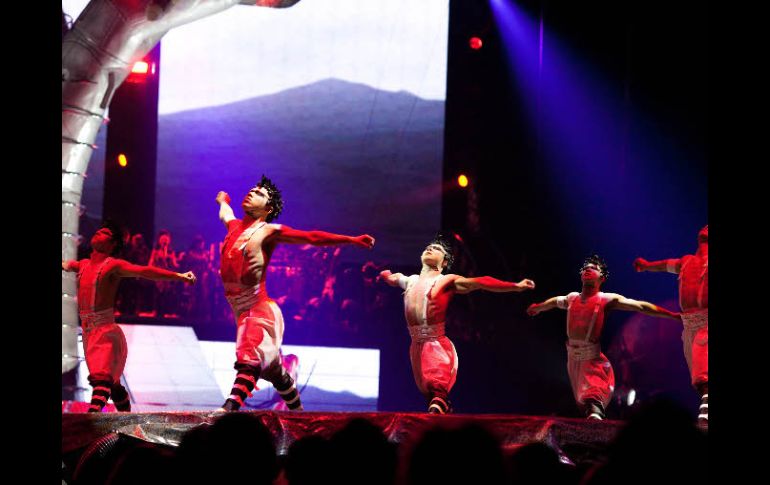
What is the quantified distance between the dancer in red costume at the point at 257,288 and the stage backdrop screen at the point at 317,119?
182 inches

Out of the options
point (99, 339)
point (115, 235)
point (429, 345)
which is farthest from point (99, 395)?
point (429, 345)

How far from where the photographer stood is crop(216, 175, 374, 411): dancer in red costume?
623 centimetres

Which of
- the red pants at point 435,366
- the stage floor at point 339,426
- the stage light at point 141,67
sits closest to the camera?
the stage floor at point 339,426

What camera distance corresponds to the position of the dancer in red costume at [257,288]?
6.23 meters

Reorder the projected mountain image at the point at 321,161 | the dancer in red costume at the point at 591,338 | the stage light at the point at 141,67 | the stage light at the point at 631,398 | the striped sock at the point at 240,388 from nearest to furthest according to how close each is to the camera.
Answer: the striped sock at the point at 240,388 → the dancer in red costume at the point at 591,338 → the stage light at the point at 631,398 → the stage light at the point at 141,67 → the projected mountain image at the point at 321,161

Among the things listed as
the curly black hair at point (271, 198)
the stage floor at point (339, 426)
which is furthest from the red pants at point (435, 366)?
the curly black hair at point (271, 198)

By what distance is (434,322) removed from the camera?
6805 mm

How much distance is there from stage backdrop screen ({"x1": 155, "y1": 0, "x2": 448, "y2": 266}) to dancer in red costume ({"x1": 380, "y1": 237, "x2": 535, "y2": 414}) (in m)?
4.14

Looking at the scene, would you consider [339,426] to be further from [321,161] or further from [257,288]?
[321,161]

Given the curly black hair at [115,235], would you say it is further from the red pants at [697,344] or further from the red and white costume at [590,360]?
the red pants at [697,344]

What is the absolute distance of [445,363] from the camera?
669 cm

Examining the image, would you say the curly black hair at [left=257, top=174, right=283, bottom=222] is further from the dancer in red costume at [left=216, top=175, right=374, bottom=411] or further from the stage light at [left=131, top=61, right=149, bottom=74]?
the stage light at [left=131, top=61, right=149, bottom=74]
